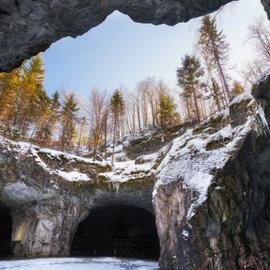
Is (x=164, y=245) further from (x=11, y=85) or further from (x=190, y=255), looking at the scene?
(x=11, y=85)

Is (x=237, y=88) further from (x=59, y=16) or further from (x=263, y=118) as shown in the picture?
(x=59, y=16)

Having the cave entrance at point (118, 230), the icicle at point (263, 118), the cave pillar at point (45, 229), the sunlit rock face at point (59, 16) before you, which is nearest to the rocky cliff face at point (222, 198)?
the icicle at point (263, 118)

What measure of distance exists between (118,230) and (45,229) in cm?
1290

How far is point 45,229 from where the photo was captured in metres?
15.5

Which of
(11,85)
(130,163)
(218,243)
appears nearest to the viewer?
(218,243)

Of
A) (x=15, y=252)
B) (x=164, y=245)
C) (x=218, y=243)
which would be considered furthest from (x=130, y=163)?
(x=218, y=243)

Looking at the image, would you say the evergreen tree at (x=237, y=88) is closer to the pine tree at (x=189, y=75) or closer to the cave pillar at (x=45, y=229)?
the pine tree at (x=189, y=75)

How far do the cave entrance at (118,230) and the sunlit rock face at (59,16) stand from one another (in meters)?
20.3

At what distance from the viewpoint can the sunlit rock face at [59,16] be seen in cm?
586

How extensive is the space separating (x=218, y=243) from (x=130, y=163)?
11.1 meters

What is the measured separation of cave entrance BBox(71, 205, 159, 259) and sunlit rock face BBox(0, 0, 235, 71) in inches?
799

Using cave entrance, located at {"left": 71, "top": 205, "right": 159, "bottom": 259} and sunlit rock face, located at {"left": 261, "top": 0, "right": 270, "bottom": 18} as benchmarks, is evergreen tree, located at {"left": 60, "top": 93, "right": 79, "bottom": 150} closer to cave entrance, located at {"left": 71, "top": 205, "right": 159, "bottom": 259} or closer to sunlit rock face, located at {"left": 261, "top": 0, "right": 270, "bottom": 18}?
cave entrance, located at {"left": 71, "top": 205, "right": 159, "bottom": 259}

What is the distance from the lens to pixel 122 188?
16.6m

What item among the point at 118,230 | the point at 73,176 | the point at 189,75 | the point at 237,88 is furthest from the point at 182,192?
the point at 237,88
